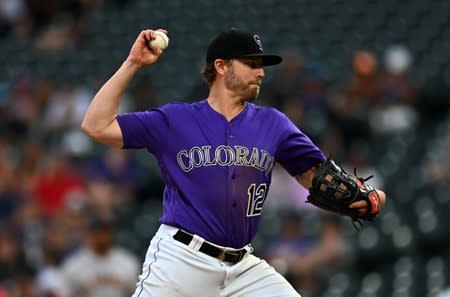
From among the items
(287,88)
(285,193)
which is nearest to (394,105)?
(287,88)

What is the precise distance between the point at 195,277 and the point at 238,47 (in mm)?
1025

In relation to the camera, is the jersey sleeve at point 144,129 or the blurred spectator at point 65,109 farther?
the blurred spectator at point 65,109

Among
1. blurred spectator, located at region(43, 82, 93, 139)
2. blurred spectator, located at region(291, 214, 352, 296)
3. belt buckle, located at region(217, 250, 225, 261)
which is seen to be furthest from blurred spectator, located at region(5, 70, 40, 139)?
belt buckle, located at region(217, 250, 225, 261)

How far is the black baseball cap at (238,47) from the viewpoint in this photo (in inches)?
201

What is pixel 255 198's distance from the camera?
509cm

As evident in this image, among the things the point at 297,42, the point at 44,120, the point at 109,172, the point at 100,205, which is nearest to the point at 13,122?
the point at 44,120

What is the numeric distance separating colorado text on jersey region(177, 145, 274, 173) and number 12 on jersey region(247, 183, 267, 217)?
0.10 metres

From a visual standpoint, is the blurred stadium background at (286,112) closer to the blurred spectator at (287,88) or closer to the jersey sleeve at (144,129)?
the blurred spectator at (287,88)

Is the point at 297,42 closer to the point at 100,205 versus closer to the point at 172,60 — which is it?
the point at 172,60

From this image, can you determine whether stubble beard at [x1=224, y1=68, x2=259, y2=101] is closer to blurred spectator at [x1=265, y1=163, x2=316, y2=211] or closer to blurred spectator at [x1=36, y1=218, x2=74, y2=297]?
blurred spectator at [x1=36, y1=218, x2=74, y2=297]

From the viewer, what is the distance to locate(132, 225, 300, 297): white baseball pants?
16.2 ft

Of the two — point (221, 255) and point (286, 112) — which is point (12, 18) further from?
point (221, 255)

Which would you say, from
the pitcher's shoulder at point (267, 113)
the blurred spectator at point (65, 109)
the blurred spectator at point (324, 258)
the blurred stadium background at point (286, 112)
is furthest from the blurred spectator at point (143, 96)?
the pitcher's shoulder at point (267, 113)

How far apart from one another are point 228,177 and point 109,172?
527cm
